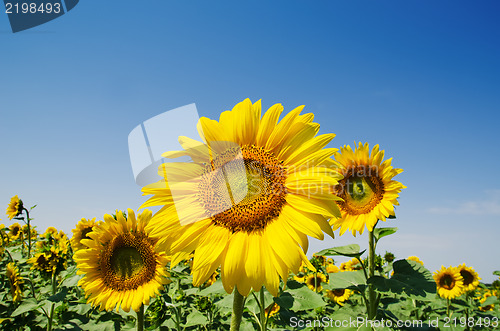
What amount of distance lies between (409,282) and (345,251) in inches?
29.0

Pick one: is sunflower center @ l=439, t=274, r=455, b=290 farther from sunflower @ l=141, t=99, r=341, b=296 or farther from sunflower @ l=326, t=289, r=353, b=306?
sunflower @ l=141, t=99, r=341, b=296

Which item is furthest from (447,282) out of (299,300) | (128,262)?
(128,262)

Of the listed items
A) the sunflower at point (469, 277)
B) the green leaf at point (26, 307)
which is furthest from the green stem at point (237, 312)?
the sunflower at point (469, 277)

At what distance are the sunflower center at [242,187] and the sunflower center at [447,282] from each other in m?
7.46

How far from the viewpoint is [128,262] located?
2990 mm

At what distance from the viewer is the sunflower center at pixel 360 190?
3.44m

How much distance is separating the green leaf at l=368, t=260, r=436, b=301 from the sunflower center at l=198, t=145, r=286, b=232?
2.10m

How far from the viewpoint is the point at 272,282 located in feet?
3.98

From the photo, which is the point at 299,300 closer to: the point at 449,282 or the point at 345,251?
the point at 345,251

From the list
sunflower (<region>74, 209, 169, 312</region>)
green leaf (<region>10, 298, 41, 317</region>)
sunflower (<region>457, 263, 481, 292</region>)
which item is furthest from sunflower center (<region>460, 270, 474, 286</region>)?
green leaf (<region>10, 298, 41, 317</region>)

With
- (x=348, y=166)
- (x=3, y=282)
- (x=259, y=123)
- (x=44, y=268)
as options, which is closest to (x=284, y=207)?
(x=259, y=123)

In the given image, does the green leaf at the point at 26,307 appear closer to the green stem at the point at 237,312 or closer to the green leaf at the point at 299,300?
the green leaf at the point at 299,300

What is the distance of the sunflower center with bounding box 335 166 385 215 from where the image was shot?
3436 millimetres

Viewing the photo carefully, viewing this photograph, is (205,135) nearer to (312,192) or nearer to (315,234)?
(312,192)
